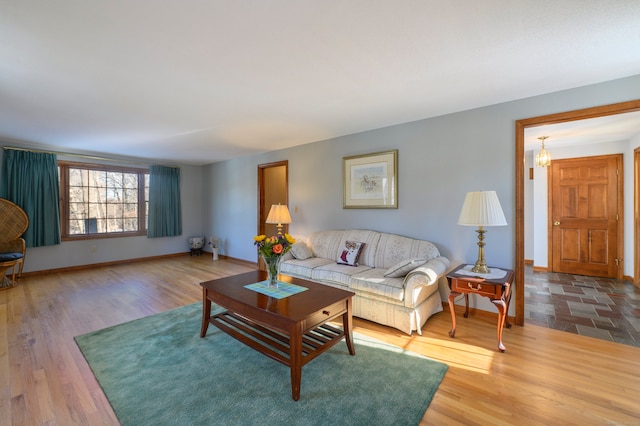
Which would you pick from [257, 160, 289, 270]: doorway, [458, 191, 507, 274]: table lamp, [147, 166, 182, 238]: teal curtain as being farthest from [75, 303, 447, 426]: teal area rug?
[147, 166, 182, 238]: teal curtain

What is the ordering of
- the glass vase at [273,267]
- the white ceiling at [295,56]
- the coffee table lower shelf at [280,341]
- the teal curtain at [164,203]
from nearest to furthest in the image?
1. the white ceiling at [295,56]
2. the coffee table lower shelf at [280,341]
3. the glass vase at [273,267]
4. the teal curtain at [164,203]

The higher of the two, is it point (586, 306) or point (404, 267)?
point (404, 267)

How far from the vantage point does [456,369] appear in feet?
7.06

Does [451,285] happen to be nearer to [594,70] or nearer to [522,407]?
[522,407]

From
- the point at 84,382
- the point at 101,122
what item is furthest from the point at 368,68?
the point at 101,122

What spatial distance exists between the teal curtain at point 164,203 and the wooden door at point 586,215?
308 inches

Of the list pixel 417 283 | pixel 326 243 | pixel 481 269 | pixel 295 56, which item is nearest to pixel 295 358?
pixel 417 283

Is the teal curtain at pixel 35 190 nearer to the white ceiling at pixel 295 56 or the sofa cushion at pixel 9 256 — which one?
the sofa cushion at pixel 9 256

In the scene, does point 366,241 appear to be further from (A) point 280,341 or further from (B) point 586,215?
(B) point 586,215

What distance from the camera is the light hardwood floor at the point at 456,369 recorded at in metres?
1.69

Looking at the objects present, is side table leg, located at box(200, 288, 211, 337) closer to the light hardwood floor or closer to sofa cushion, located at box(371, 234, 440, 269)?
the light hardwood floor

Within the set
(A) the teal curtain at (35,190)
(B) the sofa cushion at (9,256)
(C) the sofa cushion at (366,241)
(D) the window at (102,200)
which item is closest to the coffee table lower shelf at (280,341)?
(C) the sofa cushion at (366,241)

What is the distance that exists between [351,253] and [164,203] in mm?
4987

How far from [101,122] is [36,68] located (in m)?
1.51
